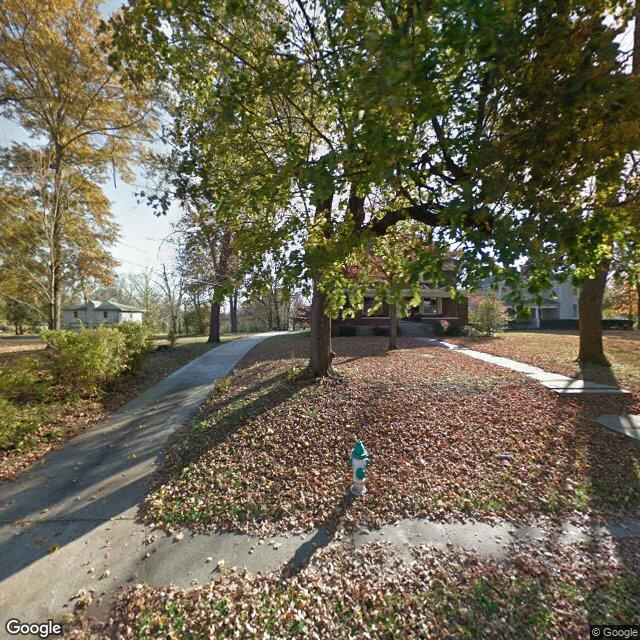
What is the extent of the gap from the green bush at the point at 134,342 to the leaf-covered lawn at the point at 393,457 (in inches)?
126

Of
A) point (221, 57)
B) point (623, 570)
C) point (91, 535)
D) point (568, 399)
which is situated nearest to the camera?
point (623, 570)

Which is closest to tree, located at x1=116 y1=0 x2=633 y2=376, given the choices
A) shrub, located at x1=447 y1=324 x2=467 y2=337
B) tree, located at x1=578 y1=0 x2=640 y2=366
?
tree, located at x1=578 y1=0 x2=640 y2=366

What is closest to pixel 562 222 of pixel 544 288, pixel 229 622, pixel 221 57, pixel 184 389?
pixel 544 288

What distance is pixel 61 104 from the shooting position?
9.26 meters

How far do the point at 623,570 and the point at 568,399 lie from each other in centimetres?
444

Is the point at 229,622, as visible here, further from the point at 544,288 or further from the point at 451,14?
the point at 451,14

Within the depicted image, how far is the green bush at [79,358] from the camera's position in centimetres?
632

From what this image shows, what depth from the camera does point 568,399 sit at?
20.6 feet

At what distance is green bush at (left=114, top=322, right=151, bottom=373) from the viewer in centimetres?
817

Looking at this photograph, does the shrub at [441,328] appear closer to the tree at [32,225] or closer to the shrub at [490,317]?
the shrub at [490,317]

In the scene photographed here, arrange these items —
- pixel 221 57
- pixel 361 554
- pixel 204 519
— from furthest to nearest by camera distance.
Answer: pixel 221 57, pixel 204 519, pixel 361 554

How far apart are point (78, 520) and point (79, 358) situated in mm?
4083

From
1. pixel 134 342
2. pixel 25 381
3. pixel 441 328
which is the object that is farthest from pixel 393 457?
pixel 441 328

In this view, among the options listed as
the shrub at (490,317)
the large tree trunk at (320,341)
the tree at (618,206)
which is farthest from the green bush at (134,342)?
the shrub at (490,317)
